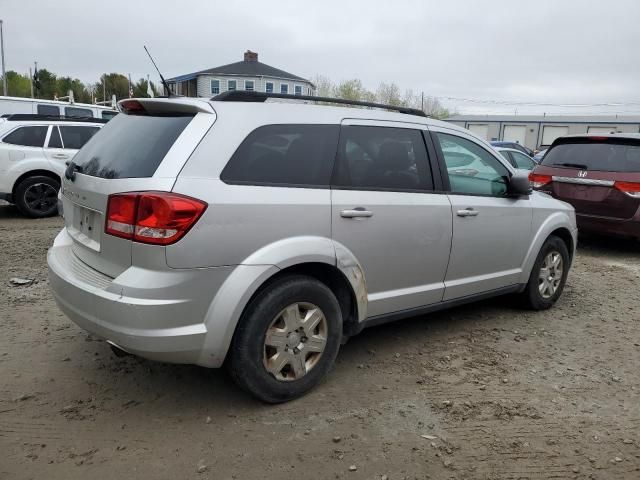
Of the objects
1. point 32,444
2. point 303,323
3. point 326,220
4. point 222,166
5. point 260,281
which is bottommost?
point 32,444

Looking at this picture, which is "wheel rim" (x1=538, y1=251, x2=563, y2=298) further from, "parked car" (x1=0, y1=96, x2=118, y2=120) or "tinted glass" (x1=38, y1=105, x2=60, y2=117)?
"tinted glass" (x1=38, y1=105, x2=60, y2=117)

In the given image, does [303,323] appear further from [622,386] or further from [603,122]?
[603,122]

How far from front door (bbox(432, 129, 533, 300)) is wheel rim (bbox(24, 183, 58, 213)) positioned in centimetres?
758

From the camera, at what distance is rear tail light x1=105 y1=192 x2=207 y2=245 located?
2.70 m

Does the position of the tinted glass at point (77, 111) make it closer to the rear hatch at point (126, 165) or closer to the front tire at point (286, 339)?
the rear hatch at point (126, 165)

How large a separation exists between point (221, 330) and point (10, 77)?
8557 cm

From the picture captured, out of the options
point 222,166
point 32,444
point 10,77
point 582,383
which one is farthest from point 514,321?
point 10,77

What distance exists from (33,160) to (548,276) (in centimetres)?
824

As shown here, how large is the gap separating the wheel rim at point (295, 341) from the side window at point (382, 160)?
0.84 meters

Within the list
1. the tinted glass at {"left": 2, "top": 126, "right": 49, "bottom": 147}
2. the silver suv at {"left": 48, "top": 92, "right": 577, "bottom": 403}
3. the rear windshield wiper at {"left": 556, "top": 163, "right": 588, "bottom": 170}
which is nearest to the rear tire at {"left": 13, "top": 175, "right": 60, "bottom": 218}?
the tinted glass at {"left": 2, "top": 126, "right": 49, "bottom": 147}

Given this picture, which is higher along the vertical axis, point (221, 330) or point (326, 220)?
point (326, 220)

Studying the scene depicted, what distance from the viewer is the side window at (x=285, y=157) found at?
3.01 m

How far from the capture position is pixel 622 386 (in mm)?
3670

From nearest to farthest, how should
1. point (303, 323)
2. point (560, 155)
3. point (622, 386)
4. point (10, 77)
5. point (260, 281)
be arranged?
point (260, 281), point (303, 323), point (622, 386), point (560, 155), point (10, 77)
